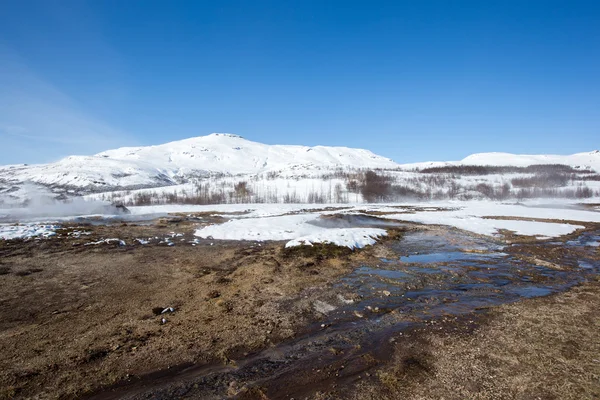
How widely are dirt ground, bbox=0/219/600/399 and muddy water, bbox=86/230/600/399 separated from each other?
28 centimetres

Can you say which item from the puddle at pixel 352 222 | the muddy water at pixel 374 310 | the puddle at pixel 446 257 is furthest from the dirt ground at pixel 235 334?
the puddle at pixel 352 222

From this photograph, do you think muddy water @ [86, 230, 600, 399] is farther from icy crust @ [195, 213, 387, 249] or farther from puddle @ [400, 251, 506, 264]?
icy crust @ [195, 213, 387, 249]

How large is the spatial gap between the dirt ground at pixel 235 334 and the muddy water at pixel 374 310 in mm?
278

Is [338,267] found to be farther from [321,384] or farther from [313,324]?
[321,384]

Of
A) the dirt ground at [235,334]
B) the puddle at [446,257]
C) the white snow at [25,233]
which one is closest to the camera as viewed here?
the dirt ground at [235,334]

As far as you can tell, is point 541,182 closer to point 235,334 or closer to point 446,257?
point 446,257

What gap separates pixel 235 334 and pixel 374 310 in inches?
149

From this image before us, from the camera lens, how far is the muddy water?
5.05 meters

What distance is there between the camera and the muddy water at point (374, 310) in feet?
16.6

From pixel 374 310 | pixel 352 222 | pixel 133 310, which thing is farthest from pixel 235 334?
pixel 352 222

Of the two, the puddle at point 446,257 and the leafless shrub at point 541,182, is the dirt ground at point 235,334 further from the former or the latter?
the leafless shrub at point 541,182

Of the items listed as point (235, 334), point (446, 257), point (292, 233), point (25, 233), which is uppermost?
point (25, 233)

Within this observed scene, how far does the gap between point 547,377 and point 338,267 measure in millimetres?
8049

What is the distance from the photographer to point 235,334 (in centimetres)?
676
